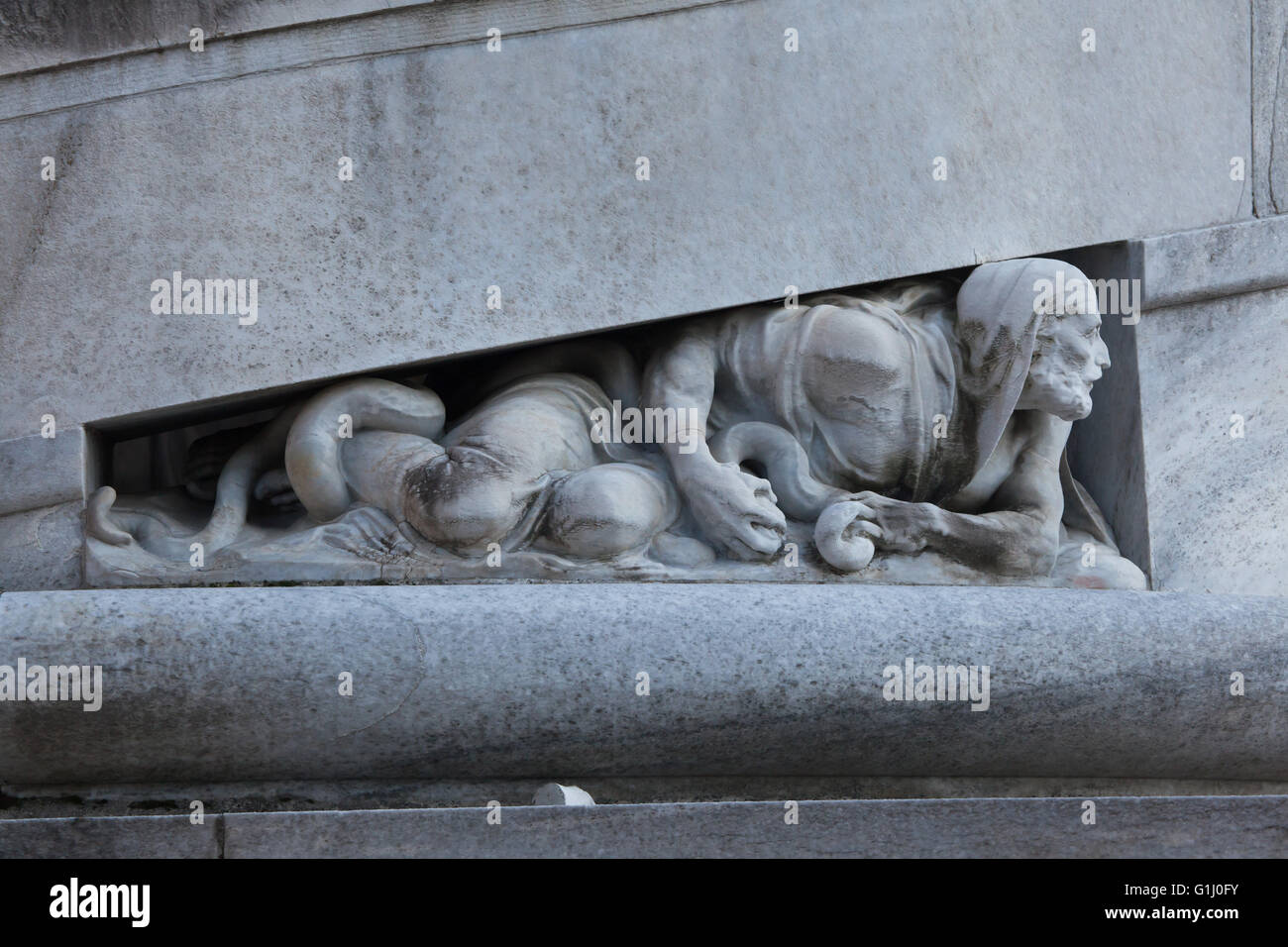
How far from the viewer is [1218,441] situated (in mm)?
5145

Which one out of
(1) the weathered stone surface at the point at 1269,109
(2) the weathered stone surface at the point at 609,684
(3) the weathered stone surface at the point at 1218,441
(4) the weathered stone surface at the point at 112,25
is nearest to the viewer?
(2) the weathered stone surface at the point at 609,684

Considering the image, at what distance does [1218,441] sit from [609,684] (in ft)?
6.79

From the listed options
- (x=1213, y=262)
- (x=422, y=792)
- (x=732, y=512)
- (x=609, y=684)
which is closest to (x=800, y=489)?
(x=732, y=512)

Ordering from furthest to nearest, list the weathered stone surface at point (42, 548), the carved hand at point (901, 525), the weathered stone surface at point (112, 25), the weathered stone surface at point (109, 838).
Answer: the carved hand at point (901, 525) < the weathered stone surface at point (112, 25) < the weathered stone surface at point (42, 548) < the weathered stone surface at point (109, 838)

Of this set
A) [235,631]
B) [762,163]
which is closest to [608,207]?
[762,163]

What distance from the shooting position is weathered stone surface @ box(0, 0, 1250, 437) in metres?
4.54

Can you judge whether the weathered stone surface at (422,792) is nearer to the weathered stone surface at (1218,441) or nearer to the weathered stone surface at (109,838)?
the weathered stone surface at (109,838)

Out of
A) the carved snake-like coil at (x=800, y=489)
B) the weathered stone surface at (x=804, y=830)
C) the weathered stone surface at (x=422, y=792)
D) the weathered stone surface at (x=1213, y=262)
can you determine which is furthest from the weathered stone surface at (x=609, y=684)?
the weathered stone surface at (x=1213, y=262)

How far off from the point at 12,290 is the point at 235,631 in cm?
113

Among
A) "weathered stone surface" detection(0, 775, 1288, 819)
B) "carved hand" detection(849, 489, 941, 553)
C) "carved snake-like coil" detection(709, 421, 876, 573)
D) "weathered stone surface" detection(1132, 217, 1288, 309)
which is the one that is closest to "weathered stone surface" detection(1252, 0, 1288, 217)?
"weathered stone surface" detection(1132, 217, 1288, 309)

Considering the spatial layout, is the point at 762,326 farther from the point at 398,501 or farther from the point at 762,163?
the point at 398,501

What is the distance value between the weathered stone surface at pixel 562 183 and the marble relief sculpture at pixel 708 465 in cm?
17

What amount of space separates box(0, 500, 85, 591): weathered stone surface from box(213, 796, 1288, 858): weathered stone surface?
0.92m

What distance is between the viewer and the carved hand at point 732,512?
4.55m
